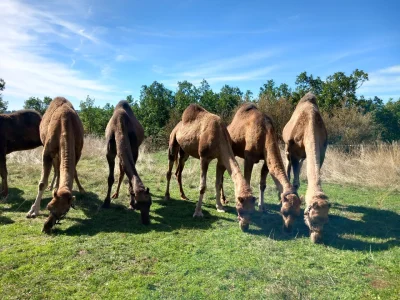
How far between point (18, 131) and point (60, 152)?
411 centimetres

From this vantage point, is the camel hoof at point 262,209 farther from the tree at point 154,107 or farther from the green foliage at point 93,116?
the green foliage at point 93,116

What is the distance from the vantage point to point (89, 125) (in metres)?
32.9

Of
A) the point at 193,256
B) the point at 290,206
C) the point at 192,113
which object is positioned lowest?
the point at 193,256

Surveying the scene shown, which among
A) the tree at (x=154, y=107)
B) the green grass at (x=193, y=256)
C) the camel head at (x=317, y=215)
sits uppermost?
the tree at (x=154, y=107)

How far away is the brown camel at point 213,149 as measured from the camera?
6148 mm

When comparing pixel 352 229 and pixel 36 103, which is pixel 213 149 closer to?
pixel 352 229

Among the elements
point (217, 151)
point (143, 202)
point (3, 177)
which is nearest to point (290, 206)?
point (217, 151)

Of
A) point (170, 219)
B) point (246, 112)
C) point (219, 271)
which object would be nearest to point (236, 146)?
point (246, 112)

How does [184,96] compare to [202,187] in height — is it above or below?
above

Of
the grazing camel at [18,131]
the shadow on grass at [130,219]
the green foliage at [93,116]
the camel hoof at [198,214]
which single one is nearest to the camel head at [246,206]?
the shadow on grass at [130,219]

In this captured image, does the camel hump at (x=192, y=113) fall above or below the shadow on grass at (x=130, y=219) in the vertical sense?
above

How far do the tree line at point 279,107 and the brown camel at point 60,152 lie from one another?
14.8 metres

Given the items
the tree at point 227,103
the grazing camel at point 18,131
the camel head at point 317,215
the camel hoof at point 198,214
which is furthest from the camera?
the tree at point 227,103

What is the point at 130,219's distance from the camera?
711cm
